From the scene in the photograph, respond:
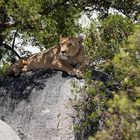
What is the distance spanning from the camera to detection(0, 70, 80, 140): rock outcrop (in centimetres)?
750

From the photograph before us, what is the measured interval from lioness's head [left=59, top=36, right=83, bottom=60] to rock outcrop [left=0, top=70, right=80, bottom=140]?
43 cm

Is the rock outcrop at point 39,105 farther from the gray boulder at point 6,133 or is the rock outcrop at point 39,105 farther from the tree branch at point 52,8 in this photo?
the tree branch at point 52,8

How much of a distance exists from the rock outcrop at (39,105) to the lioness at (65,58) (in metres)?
0.15

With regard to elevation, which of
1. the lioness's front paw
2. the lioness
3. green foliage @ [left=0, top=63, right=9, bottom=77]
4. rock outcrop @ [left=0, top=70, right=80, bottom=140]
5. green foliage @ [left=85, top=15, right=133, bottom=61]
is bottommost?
rock outcrop @ [left=0, top=70, right=80, bottom=140]

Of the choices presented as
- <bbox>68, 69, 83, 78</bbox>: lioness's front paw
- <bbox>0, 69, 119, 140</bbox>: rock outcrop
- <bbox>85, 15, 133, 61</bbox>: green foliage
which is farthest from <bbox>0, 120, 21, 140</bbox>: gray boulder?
<bbox>85, 15, 133, 61</bbox>: green foliage

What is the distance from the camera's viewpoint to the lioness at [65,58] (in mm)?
7750

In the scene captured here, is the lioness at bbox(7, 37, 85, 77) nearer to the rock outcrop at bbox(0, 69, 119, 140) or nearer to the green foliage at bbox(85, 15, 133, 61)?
the rock outcrop at bbox(0, 69, 119, 140)

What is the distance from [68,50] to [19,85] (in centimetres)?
138

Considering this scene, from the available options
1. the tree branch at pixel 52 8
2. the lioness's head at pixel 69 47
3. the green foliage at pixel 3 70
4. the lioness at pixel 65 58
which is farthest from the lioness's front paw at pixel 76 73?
the tree branch at pixel 52 8

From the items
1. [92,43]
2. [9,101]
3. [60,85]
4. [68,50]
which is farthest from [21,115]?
[92,43]

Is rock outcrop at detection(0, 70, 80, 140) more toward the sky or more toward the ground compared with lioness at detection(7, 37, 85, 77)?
more toward the ground

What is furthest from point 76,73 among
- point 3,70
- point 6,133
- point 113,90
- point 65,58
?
point 3,70

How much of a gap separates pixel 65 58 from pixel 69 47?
0.24 metres

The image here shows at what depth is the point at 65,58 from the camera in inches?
308
